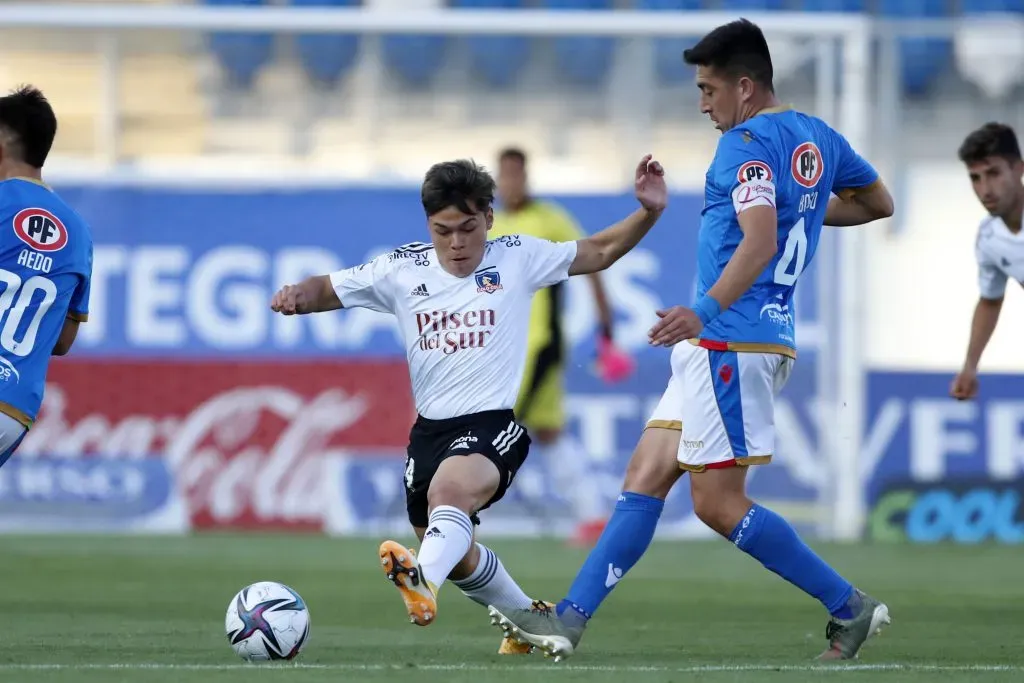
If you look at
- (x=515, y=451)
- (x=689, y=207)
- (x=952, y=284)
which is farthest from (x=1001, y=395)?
(x=515, y=451)

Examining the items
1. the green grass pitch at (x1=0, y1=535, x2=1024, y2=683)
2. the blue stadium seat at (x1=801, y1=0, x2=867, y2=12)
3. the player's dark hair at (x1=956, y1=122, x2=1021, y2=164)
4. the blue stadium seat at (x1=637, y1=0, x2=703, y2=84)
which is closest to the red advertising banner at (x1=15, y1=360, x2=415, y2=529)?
the green grass pitch at (x1=0, y1=535, x2=1024, y2=683)

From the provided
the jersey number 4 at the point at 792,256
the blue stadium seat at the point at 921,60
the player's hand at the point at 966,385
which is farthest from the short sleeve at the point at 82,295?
the blue stadium seat at the point at 921,60

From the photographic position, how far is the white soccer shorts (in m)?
5.58

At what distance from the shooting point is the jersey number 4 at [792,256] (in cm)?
569

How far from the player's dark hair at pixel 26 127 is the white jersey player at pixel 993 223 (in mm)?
3583

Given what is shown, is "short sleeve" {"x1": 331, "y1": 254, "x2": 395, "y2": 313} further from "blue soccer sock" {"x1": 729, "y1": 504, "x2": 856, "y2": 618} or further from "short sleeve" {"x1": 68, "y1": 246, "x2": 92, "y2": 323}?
"blue soccer sock" {"x1": 729, "y1": 504, "x2": 856, "y2": 618}

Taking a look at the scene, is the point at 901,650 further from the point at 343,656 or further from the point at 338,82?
the point at 338,82

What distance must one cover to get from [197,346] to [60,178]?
1601mm

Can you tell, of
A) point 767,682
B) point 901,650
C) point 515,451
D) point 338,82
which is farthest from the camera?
point 338,82

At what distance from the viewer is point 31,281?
18.9ft

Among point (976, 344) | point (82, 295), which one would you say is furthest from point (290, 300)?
point (976, 344)

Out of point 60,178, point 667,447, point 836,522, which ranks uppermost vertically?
point 60,178

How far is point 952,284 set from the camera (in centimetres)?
1374

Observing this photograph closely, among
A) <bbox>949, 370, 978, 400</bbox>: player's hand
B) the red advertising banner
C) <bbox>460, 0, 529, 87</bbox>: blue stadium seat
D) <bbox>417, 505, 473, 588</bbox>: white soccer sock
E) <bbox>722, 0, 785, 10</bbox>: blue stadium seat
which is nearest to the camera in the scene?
<bbox>417, 505, 473, 588</bbox>: white soccer sock
